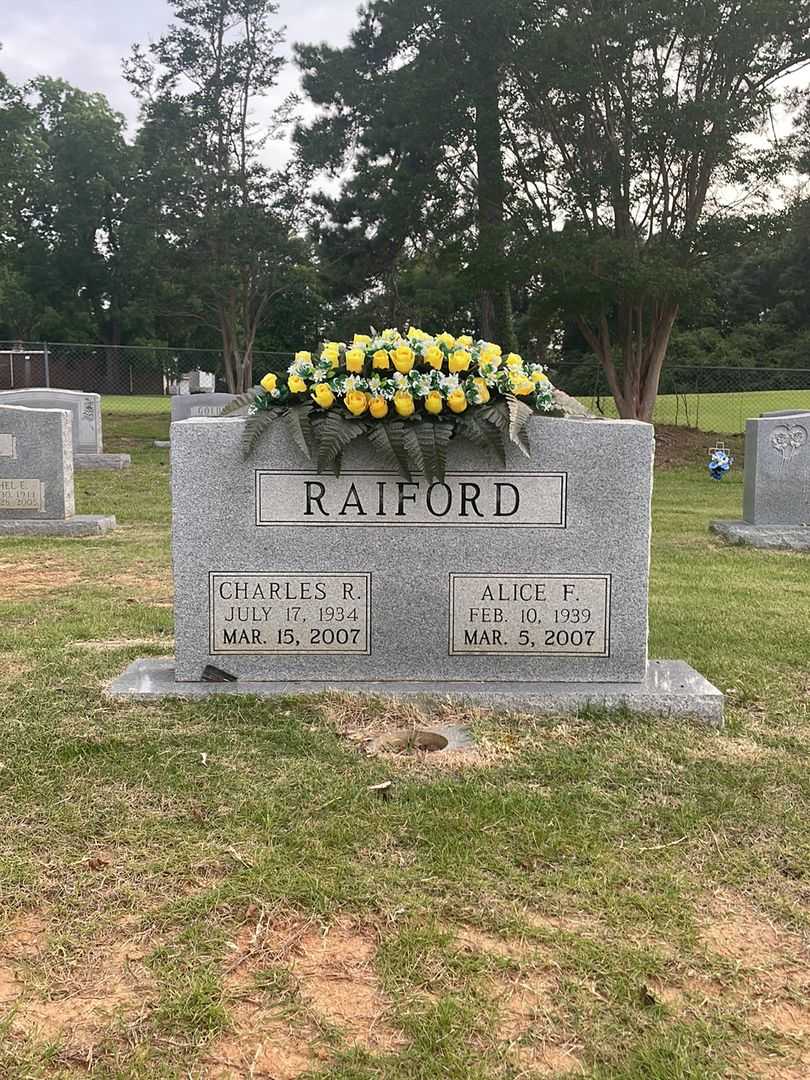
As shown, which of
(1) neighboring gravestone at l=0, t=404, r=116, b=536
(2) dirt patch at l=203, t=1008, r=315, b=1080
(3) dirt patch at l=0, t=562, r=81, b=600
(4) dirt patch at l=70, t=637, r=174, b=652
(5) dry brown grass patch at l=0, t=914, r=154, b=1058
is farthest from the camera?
(1) neighboring gravestone at l=0, t=404, r=116, b=536

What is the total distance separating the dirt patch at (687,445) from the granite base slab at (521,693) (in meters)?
14.5

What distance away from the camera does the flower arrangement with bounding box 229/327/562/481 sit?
362 centimetres

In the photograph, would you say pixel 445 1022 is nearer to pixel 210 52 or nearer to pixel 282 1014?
pixel 282 1014

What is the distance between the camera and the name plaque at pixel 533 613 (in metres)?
3.75

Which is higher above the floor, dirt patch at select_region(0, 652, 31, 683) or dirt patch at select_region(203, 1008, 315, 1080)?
dirt patch at select_region(0, 652, 31, 683)

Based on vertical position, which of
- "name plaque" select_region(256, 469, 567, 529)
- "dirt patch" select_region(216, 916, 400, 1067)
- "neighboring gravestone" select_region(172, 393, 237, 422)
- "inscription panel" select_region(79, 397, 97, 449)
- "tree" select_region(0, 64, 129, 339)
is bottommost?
"dirt patch" select_region(216, 916, 400, 1067)

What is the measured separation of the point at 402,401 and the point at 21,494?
674 cm

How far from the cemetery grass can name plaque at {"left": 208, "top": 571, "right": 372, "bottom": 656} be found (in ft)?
0.88

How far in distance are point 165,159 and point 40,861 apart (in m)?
22.2

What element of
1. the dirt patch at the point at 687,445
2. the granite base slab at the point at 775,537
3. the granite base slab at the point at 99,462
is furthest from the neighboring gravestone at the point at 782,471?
the granite base slab at the point at 99,462

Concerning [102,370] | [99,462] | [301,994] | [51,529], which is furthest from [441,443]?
[102,370]

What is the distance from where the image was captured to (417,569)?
3770mm

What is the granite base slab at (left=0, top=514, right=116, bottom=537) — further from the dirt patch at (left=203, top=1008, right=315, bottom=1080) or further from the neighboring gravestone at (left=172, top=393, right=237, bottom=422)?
the dirt patch at (left=203, top=1008, right=315, bottom=1080)

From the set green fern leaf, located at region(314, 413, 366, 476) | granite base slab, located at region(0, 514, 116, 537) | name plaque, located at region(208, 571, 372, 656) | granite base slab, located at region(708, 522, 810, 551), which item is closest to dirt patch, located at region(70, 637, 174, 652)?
name plaque, located at region(208, 571, 372, 656)
